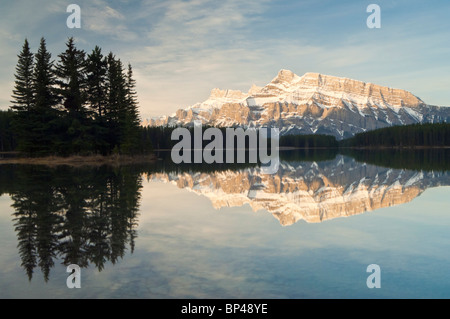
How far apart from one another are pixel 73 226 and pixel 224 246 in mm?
5960

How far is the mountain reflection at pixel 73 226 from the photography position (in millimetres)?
10219

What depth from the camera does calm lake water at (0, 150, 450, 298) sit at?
805 cm

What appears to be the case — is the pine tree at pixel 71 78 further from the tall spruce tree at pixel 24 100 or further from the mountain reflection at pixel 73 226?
the mountain reflection at pixel 73 226

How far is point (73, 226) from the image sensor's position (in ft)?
44.4

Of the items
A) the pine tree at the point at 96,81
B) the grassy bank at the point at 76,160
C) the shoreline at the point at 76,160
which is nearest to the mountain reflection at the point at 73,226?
the grassy bank at the point at 76,160

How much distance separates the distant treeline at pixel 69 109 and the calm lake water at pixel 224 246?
42.5m

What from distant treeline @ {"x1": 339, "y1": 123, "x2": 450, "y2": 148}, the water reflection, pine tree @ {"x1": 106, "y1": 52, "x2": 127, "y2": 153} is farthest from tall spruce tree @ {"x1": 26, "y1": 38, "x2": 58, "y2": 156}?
distant treeline @ {"x1": 339, "y1": 123, "x2": 450, "y2": 148}

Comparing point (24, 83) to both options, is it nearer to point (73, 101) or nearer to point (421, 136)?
point (73, 101)

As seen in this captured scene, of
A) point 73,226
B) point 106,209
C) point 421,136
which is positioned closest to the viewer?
point 73,226

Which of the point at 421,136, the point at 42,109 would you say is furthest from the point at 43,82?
the point at 421,136

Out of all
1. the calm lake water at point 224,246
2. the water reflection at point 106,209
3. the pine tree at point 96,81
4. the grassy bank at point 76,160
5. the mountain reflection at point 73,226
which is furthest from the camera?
the pine tree at point 96,81

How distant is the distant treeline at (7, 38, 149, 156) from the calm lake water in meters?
42.5
